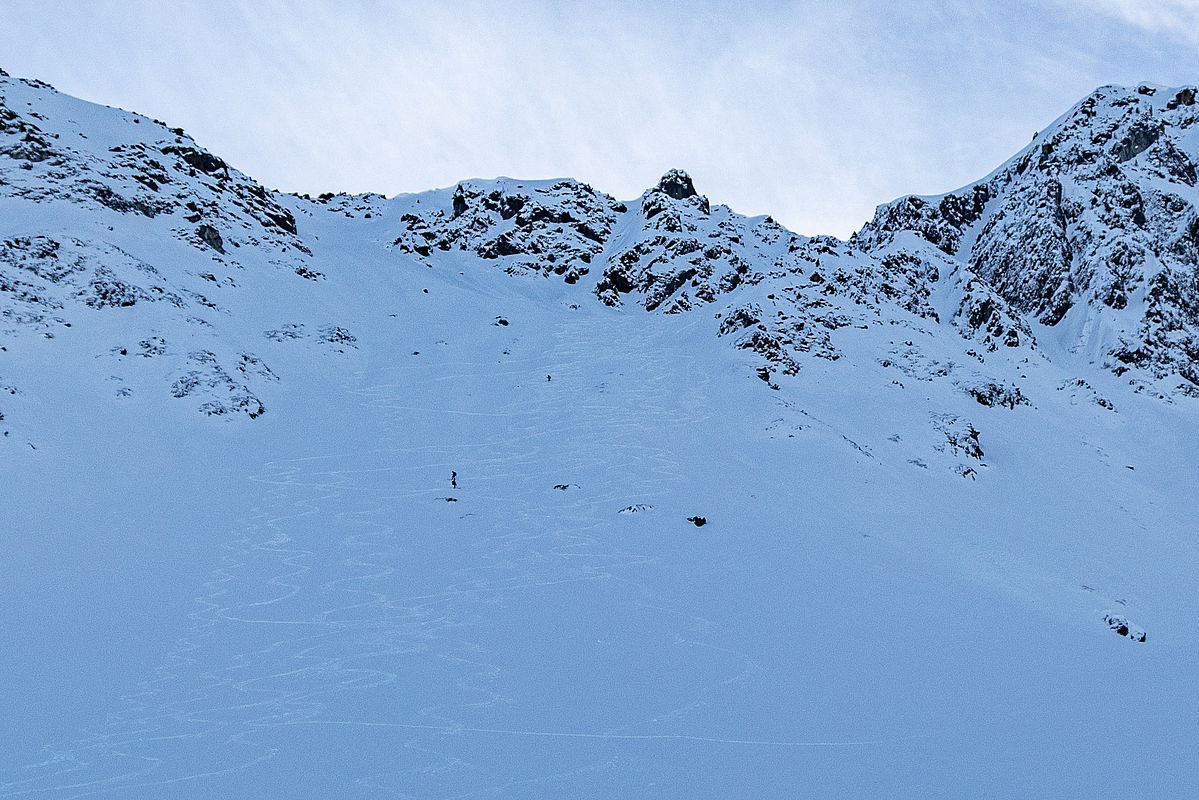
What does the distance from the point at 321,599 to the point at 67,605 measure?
14.0ft

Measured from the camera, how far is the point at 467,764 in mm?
7605

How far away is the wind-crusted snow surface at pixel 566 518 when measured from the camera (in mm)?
8188

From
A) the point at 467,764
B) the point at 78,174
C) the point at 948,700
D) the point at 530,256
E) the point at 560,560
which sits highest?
the point at 530,256

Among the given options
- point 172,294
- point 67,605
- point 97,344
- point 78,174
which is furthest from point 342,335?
point 67,605

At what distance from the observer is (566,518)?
17.2m

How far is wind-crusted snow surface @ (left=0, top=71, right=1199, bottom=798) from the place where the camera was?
8188 mm

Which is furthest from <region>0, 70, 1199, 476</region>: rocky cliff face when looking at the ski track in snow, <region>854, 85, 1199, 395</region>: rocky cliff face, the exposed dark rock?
the ski track in snow

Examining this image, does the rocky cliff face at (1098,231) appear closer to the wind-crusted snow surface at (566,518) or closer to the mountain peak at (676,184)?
the wind-crusted snow surface at (566,518)

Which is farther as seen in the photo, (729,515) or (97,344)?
(97,344)

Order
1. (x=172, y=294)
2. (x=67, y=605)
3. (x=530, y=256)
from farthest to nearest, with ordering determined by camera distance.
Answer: (x=530, y=256) < (x=172, y=294) < (x=67, y=605)

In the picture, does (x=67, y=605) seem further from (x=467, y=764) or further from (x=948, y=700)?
(x=948, y=700)

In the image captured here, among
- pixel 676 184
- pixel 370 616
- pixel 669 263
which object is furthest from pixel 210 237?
pixel 676 184

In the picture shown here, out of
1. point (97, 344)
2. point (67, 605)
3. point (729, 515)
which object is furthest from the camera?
point (97, 344)

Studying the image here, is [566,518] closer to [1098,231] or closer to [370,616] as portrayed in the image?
[370,616]
